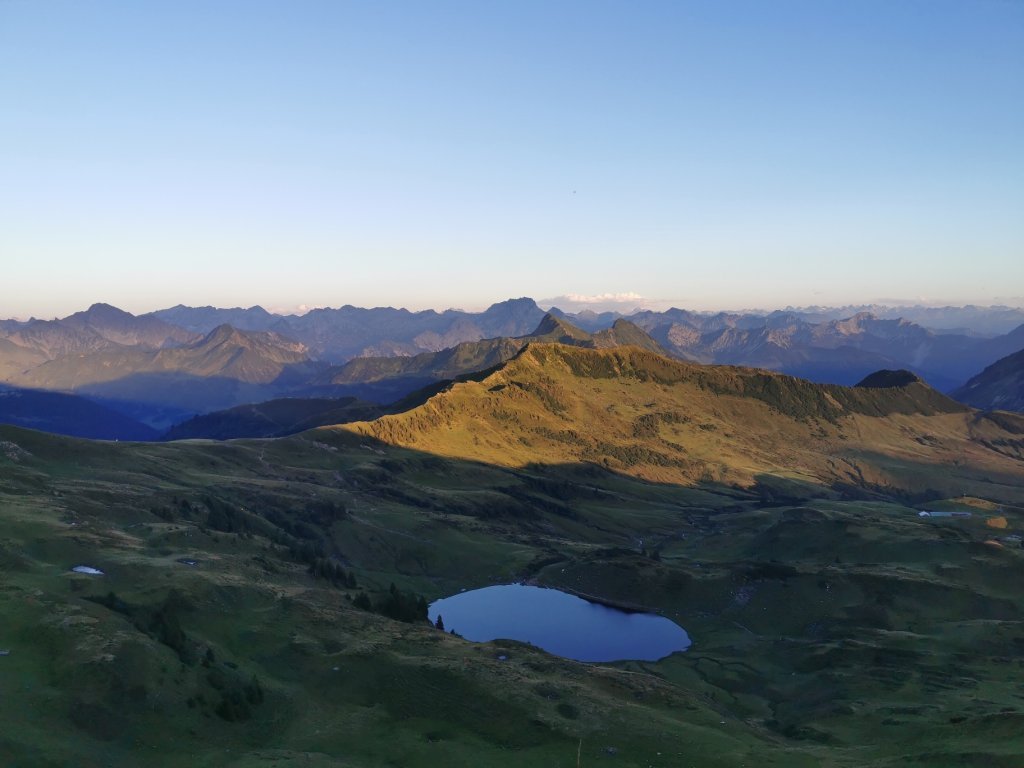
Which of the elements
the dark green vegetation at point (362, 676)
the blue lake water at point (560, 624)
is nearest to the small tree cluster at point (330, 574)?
the dark green vegetation at point (362, 676)

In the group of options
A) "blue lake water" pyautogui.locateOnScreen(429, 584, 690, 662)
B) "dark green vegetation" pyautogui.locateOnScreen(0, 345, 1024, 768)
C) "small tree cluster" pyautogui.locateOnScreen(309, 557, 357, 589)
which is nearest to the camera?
"dark green vegetation" pyautogui.locateOnScreen(0, 345, 1024, 768)

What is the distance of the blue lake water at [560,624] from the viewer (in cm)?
15788

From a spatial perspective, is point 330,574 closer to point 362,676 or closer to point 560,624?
point 560,624

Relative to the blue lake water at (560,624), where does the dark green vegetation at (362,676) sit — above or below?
above

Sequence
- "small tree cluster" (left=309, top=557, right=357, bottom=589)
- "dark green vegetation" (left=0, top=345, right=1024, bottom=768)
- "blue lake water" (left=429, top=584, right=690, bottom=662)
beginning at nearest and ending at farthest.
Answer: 1. "dark green vegetation" (left=0, top=345, right=1024, bottom=768)
2. "small tree cluster" (left=309, top=557, right=357, bottom=589)
3. "blue lake water" (left=429, top=584, right=690, bottom=662)

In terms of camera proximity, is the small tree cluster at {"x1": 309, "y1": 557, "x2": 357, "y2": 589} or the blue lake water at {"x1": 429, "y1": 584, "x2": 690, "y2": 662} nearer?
the small tree cluster at {"x1": 309, "y1": 557, "x2": 357, "y2": 589}

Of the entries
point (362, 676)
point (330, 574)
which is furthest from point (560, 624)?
point (362, 676)

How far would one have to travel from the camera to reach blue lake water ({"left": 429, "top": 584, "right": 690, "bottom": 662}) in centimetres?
15788

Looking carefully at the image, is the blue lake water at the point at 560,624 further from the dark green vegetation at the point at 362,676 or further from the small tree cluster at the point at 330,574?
the small tree cluster at the point at 330,574

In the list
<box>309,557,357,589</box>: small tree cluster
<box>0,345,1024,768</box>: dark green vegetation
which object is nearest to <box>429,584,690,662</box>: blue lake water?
<box>0,345,1024,768</box>: dark green vegetation

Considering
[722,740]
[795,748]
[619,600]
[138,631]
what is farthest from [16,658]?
[619,600]

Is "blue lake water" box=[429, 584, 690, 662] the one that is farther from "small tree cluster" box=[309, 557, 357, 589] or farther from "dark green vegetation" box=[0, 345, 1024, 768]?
"small tree cluster" box=[309, 557, 357, 589]

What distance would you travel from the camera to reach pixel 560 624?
172 metres

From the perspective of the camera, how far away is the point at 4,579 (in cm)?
9981
